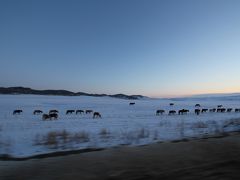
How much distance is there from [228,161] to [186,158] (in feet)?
2.99

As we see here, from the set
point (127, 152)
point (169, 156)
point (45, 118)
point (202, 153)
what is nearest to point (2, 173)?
point (127, 152)

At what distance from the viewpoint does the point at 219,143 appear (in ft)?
28.9

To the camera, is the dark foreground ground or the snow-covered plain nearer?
the dark foreground ground

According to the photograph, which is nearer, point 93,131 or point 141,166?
point 141,166

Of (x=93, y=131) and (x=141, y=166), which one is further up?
(x=141, y=166)

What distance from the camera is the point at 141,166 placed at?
21.2ft

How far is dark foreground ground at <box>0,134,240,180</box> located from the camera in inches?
229

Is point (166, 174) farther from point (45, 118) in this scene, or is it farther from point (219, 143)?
point (45, 118)

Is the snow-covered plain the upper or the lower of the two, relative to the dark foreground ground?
lower

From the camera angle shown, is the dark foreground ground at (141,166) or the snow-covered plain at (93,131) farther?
the snow-covered plain at (93,131)

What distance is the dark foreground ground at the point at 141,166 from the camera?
5805 mm

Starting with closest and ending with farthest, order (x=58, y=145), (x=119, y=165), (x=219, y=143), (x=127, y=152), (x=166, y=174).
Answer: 1. (x=166, y=174)
2. (x=119, y=165)
3. (x=127, y=152)
4. (x=219, y=143)
5. (x=58, y=145)

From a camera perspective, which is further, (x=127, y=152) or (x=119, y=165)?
(x=127, y=152)

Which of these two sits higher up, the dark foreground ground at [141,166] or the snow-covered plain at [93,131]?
the dark foreground ground at [141,166]
